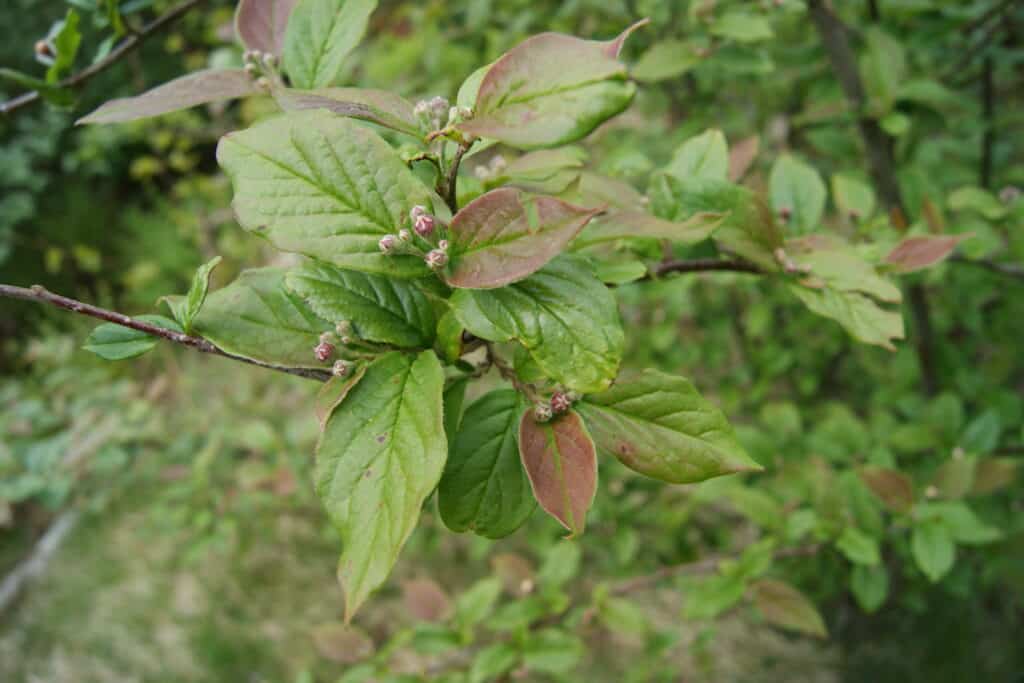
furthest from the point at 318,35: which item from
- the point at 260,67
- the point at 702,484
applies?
the point at 702,484

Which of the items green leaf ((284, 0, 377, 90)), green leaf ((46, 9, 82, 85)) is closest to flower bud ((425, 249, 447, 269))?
green leaf ((284, 0, 377, 90))

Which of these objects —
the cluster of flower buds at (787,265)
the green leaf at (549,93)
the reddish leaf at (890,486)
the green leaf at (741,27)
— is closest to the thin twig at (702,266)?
the cluster of flower buds at (787,265)

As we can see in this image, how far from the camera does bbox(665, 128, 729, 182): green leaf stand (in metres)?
0.73

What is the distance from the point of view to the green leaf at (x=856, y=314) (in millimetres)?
641

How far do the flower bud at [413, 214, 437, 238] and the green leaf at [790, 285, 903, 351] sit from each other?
14.2 inches

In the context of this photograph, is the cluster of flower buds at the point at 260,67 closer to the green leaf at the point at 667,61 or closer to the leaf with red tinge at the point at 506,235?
the leaf with red tinge at the point at 506,235

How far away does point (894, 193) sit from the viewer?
1.26 meters

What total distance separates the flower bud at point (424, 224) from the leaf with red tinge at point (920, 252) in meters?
0.53

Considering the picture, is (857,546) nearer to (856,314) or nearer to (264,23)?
(856,314)

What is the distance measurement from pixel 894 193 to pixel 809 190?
507 millimetres

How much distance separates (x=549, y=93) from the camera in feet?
1.41

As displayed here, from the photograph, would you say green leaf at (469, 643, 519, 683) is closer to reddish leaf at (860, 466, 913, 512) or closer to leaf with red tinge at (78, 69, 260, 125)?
reddish leaf at (860, 466, 913, 512)

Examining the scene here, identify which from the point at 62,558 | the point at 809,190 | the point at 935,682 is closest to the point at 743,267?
the point at 809,190

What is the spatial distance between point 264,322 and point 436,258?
0.48 ft
